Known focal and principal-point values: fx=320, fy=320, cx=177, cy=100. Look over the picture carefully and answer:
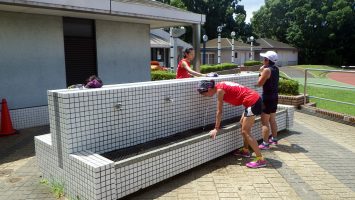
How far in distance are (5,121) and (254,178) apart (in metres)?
5.52

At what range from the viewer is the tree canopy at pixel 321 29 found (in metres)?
53.0

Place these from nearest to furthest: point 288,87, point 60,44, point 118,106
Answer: point 118,106 → point 60,44 → point 288,87

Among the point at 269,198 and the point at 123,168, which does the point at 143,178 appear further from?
the point at 269,198

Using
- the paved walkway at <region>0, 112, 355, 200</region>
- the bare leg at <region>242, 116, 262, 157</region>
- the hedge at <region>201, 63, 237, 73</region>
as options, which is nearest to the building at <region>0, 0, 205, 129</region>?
the paved walkway at <region>0, 112, 355, 200</region>

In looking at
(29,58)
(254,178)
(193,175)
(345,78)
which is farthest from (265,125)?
(345,78)

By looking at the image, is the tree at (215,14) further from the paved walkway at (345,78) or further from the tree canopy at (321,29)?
the paved walkway at (345,78)

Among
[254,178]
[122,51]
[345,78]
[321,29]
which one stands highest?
[321,29]

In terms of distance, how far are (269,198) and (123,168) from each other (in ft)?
6.22

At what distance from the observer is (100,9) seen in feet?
24.3

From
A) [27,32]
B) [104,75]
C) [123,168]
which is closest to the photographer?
[123,168]

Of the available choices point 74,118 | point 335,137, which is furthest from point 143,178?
point 335,137

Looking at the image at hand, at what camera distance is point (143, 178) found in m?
4.11

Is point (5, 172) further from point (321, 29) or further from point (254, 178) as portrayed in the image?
point (321, 29)

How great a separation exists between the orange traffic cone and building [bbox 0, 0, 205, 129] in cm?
35
